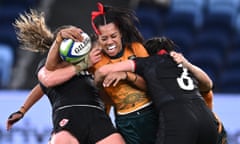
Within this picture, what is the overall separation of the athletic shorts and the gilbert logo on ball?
484mm

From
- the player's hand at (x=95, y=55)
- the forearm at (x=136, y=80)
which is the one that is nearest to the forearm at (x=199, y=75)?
the forearm at (x=136, y=80)

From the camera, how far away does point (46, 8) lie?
1070 cm

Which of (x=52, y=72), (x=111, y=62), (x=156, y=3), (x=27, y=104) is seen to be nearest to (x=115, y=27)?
(x=111, y=62)

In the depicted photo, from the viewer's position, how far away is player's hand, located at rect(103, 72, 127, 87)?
4312mm

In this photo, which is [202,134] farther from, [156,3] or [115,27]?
[156,3]

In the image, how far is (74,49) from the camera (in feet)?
14.7

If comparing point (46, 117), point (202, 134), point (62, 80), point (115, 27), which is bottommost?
point (46, 117)

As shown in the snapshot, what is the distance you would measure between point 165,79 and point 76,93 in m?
0.71

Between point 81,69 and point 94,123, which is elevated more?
point 81,69

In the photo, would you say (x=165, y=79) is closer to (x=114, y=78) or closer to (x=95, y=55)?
(x=114, y=78)

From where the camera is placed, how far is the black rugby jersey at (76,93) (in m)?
4.68

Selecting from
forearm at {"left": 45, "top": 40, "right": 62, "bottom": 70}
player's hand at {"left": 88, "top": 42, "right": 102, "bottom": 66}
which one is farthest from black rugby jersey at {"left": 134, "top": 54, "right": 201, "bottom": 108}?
forearm at {"left": 45, "top": 40, "right": 62, "bottom": 70}

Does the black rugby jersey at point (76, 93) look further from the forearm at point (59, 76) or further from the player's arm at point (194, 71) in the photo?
the player's arm at point (194, 71)

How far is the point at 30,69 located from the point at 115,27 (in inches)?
195
